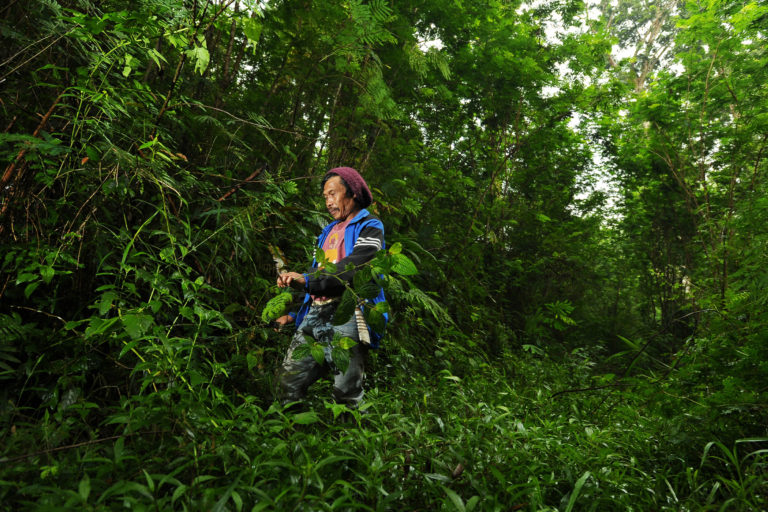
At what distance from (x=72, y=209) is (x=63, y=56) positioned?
94 centimetres

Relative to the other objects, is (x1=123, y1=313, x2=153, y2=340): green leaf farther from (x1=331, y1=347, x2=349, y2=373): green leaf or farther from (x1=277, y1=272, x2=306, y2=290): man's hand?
(x1=331, y1=347, x2=349, y2=373): green leaf

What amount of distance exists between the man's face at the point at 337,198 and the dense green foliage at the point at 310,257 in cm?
40

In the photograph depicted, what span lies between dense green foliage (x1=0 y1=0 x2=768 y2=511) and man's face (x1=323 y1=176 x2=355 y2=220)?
0.40 m

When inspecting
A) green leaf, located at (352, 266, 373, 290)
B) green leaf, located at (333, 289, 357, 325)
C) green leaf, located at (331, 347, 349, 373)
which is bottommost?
green leaf, located at (331, 347, 349, 373)

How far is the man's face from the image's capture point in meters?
2.48

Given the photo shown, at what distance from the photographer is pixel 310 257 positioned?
10.1 feet

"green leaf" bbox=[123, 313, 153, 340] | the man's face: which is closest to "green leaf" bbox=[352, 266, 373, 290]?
"green leaf" bbox=[123, 313, 153, 340]

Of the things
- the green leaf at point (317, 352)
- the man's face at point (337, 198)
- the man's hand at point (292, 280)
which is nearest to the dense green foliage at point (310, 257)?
the green leaf at point (317, 352)

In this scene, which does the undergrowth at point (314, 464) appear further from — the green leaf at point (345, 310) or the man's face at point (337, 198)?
the man's face at point (337, 198)

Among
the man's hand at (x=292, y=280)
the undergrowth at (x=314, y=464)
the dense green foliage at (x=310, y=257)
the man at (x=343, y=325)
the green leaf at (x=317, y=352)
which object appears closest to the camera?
the undergrowth at (x=314, y=464)

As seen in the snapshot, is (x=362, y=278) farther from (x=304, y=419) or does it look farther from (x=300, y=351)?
(x=304, y=419)

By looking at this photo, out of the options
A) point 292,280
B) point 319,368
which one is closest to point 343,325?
point 319,368

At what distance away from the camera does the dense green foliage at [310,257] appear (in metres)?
1.58

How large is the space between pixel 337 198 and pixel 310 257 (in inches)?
30.4
